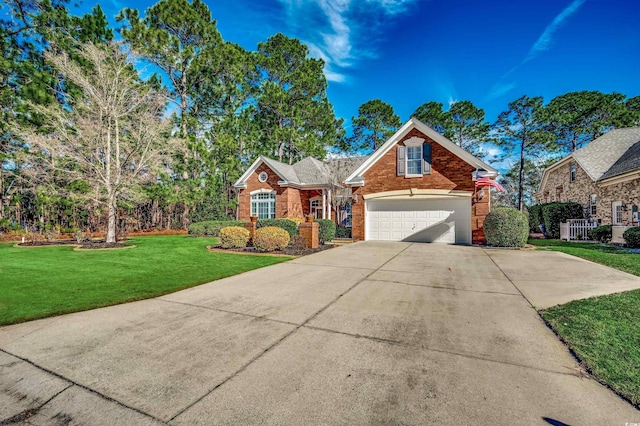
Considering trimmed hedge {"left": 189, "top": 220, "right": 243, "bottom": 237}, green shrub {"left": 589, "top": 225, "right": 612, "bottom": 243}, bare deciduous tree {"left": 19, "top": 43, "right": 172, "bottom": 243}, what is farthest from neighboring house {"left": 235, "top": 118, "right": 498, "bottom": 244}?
bare deciduous tree {"left": 19, "top": 43, "right": 172, "bottom": 243}

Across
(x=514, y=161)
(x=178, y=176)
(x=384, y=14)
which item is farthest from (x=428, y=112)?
(x=178, y=176)

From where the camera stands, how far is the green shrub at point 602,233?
14.3 m

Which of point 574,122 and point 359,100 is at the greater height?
point 359,100

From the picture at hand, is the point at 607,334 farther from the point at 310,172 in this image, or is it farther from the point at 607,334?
the point at 310,172

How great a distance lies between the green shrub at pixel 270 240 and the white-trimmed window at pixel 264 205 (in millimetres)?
9238

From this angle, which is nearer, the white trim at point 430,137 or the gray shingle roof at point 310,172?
the white trim at point 430,137

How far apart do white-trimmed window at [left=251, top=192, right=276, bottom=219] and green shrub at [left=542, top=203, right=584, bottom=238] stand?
19.1 meters

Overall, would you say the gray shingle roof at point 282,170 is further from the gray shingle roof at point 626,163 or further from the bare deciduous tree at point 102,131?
the gray shingle roof at point 626,163

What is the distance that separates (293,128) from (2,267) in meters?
24.4

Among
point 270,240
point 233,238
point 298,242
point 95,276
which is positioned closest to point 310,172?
point 298,242

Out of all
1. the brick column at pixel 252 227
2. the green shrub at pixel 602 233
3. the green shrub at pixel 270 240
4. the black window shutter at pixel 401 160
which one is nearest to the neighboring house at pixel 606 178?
the green shrub at pixel 602 233

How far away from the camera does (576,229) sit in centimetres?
1669

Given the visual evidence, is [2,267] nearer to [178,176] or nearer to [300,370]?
[300,370]

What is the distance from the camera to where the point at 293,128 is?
2880 centimetres
